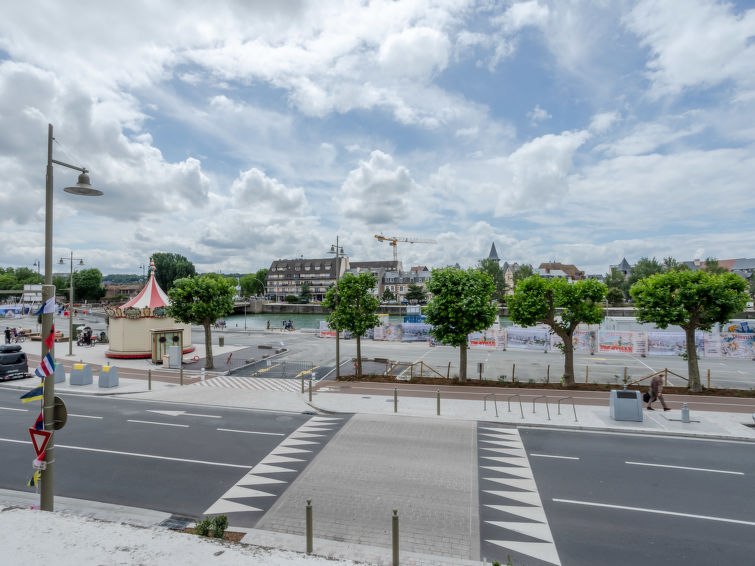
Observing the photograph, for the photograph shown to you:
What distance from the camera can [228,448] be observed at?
12.3 meters

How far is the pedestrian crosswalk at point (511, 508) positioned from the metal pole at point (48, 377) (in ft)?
25.0

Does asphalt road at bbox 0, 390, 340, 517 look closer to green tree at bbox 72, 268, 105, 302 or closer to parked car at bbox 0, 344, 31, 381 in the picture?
parked car at bbox 0, 344, 31, 381

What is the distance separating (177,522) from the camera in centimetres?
804

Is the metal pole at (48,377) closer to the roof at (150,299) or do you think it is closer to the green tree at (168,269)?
the roof at (150,299)

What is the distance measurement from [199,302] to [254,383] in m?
7.01

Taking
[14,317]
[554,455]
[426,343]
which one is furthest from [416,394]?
[14,317]

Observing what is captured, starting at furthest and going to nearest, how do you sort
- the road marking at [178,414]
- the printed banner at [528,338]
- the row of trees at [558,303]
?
the printed banner at [528,338] → the row of trees at [558,303] → the road marking at [178,414]

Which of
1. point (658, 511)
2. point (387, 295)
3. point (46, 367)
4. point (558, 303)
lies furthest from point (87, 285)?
point (658, 511)

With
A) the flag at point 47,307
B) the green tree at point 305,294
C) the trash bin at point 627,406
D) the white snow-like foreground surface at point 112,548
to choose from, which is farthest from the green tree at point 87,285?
the trash bin at point 627,406

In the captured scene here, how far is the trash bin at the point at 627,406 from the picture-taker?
15.0 metres

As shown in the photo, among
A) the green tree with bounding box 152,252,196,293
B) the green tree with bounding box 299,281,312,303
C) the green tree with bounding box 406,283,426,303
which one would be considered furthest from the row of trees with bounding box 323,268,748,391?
the green tree with bounding box 299,281,312,303

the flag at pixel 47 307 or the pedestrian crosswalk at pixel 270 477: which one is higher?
the flag at pixel 47 307

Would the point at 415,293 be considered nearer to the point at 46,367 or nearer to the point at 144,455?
the point at 144,455

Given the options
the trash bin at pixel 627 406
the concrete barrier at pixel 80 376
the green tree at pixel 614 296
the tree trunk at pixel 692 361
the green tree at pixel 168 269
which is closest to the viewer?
the trash bin at pixel 627 406
